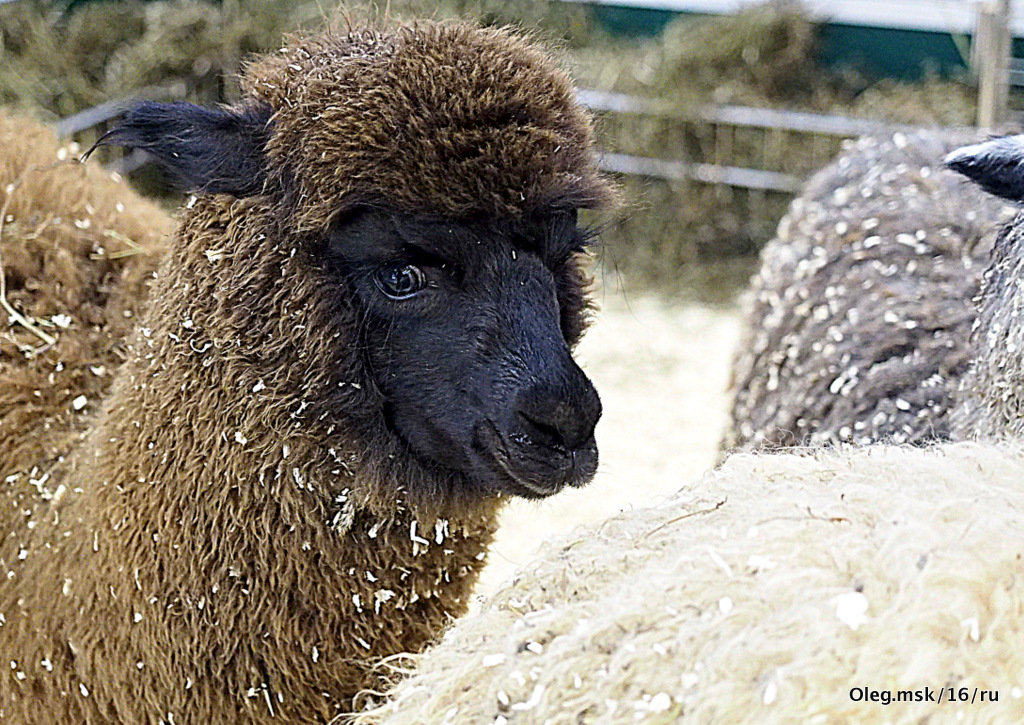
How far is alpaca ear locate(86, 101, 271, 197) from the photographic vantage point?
2.38 m

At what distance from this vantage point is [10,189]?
128 inches

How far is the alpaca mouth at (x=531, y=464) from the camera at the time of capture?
2.26 m

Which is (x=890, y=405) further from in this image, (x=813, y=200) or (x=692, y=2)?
(x=692, y=2)

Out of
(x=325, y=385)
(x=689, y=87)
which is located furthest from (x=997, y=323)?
(x=689, y=87)

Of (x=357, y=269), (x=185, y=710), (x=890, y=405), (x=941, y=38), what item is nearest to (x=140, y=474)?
(x=185, y=710)

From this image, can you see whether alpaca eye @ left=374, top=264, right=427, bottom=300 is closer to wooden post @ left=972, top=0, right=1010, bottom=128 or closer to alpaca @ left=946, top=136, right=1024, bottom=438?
alpaca @ left=946, top=136, right=1024, bottom=438

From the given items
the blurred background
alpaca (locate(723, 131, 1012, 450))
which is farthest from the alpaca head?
the blurred background

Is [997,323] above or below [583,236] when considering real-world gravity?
below

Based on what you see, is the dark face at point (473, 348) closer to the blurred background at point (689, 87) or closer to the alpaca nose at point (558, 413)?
the alpaca nose at point (558, 413)

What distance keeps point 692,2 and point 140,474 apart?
657cm

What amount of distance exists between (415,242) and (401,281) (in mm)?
90

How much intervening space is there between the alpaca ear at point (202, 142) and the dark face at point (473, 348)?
25 centimetres

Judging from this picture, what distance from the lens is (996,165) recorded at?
8.63ft

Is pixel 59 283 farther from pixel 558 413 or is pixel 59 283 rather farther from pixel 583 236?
pixel 558 413
